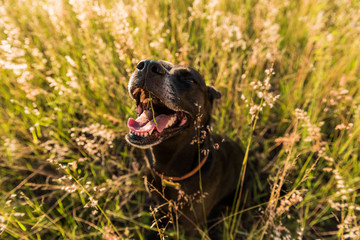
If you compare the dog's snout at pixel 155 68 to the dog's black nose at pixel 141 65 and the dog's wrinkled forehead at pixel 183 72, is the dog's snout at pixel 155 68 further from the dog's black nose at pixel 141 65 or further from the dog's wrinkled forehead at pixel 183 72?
the dog's wrinkled forehead at pixel 183 72

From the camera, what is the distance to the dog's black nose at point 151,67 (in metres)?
1.56

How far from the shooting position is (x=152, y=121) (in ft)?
5.65

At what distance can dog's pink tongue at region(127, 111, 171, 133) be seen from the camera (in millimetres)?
1676

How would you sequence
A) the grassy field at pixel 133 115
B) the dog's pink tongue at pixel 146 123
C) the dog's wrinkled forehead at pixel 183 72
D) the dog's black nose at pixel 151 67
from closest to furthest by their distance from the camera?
Answer: the dog's black nose at pixel 151 67 < the dog's pink tongue at pixel 146 123 < the dog's wrinkled forehead at pixel 183 72 < the grassy field at pixel 133 115

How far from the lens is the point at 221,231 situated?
2.46m

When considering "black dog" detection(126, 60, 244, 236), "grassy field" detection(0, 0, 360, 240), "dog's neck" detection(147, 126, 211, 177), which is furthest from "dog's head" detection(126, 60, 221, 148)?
"grassy field" detection(0, 0, 360, 240)

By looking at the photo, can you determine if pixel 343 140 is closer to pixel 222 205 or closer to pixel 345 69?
pixel 345 69

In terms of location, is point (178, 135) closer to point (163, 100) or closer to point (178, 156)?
point (178, 156)

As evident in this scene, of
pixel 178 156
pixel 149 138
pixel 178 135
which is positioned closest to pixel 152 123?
pixel 149 138

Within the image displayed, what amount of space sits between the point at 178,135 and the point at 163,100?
348mm

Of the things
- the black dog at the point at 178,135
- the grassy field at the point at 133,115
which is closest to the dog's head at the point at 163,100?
the black dog at the point at 178,135

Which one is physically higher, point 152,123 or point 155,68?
point 155,68

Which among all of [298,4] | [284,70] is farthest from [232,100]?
[298,4]

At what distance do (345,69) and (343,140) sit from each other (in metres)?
1.19
